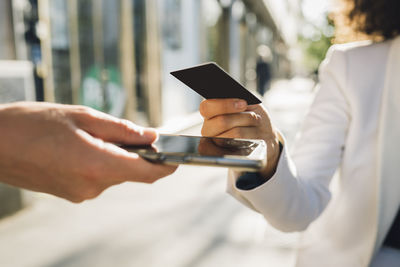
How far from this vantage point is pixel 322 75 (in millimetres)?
1435

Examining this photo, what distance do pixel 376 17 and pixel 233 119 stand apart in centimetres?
88

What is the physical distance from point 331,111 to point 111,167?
948mm

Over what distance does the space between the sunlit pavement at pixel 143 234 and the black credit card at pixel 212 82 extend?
1991 mm

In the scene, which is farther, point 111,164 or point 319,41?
point 319,41

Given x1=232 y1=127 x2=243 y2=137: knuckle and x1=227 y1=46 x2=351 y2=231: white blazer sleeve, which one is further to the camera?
x1=227 y1=46 x2=351 y2=231: white blazer sleeve

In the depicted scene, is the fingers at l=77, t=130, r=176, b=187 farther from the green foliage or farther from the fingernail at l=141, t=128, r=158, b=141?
the green foliage

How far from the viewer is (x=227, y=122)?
100 cm

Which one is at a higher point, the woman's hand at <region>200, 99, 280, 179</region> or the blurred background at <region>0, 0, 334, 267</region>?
the woman's hand at <region>200, 99, 280, 179</region>

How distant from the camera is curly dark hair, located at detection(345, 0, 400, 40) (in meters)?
1.43

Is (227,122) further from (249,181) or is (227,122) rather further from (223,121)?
(249,181)

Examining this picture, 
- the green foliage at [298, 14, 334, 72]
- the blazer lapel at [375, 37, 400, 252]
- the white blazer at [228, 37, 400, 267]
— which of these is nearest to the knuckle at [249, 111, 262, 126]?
the white blazer at [228, 37, 400, 267]

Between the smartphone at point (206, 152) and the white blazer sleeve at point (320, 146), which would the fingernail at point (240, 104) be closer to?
the smartphone at point (206, 152)

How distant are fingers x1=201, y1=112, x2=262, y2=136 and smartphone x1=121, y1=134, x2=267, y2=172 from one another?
8 centimetres

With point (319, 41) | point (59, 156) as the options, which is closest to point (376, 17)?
point (59, 156)
